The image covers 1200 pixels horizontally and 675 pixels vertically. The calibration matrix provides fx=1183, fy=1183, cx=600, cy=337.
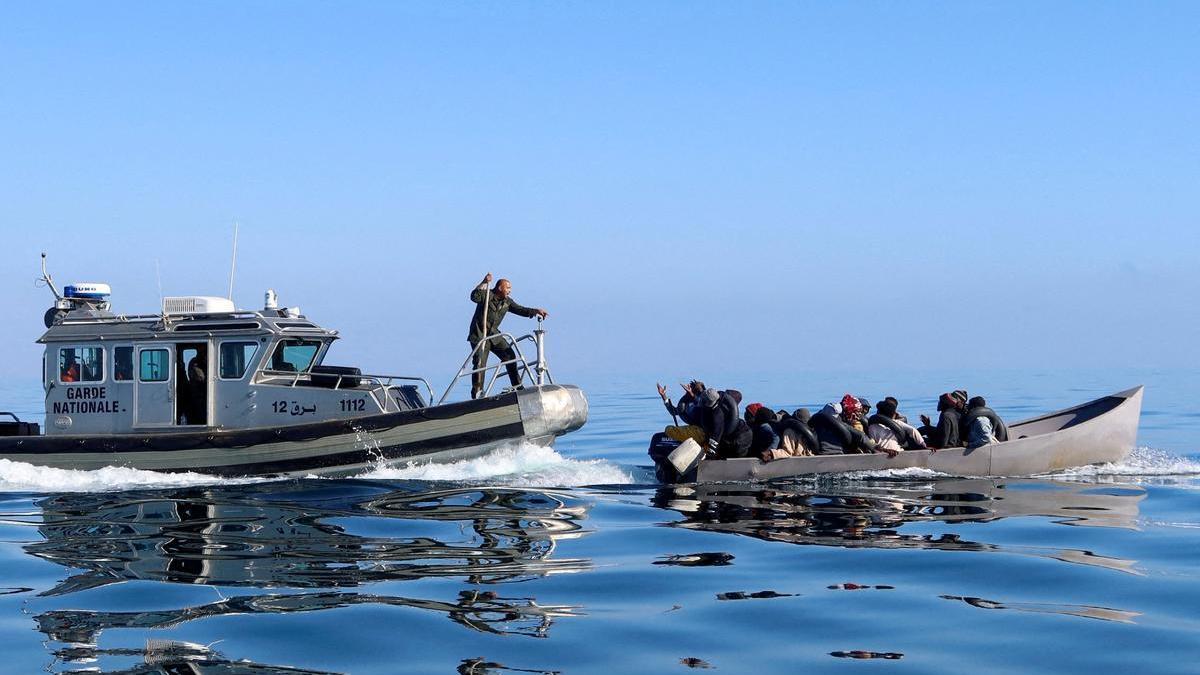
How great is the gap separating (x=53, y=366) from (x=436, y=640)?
1270cm

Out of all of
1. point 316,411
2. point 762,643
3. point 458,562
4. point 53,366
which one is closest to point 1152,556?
point 762,643

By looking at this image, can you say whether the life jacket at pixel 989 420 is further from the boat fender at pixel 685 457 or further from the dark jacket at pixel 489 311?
the dark jacket at pixel 489 311

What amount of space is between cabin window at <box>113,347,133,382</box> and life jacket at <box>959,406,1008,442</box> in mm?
12928

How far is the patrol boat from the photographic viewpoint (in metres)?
17.4

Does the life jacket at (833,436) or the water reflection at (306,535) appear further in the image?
the life jacket at (833,436)

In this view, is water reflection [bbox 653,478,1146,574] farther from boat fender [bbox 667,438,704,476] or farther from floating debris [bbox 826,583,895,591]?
floating debris [bbox 826,583,895,591]

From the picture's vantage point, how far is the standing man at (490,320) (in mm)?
18359

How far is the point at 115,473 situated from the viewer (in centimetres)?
1780

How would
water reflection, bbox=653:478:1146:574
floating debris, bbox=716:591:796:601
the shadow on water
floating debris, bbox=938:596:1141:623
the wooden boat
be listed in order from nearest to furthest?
floating debris, bbox=938:596:1141:623
the shadow on water
floating debris, bbox=716:591:796:601
water reflection, bbox=653:478:1146:574
the wooden boat

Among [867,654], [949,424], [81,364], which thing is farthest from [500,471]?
[867,654]

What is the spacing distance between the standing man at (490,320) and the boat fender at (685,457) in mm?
2914

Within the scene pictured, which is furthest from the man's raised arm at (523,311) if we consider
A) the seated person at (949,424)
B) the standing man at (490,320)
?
the seated person at (949,424)

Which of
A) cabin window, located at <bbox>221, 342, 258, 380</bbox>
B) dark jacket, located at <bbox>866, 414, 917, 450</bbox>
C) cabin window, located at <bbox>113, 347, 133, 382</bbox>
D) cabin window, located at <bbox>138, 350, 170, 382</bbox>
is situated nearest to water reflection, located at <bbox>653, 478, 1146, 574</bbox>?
dark jacket, located at <bbox>866, 414, 917, 450</bbox>

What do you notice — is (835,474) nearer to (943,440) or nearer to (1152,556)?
(943,440)
